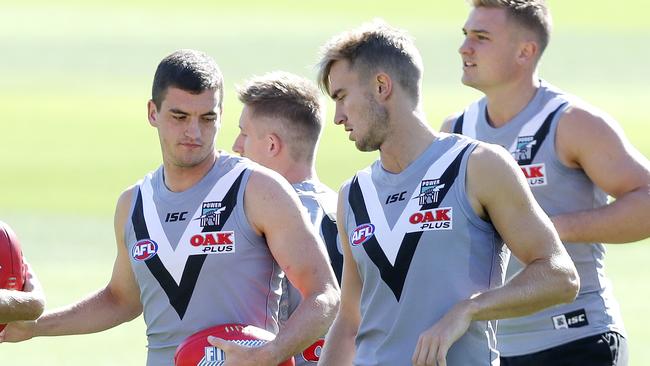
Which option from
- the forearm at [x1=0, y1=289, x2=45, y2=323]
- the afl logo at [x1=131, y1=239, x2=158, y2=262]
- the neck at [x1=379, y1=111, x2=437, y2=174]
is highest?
the neck at [x1=379, y1=111, x2=437, y2=174]

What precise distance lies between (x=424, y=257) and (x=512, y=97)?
5.71 feet

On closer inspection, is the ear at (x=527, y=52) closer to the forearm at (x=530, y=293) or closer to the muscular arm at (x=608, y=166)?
the muscular arm at (x=608, y=166)

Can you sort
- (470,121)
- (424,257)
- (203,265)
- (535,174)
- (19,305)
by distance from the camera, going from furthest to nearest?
1. (470,121)
2. (535,174)
3. (203,265)
4. (19,305)
5. (424,257)

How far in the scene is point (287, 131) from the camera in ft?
22.7

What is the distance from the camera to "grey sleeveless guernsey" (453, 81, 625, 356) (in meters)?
6.32

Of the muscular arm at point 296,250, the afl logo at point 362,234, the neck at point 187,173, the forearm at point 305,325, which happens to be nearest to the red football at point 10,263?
the neck at point 187,173

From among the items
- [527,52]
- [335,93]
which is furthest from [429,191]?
[527,52]

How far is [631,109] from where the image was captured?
1297 inches

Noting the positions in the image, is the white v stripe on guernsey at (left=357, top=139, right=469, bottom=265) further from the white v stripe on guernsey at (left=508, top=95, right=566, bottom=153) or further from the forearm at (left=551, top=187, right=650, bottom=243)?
the white v stripe on guernsey at (left=508, top=95, right=566, bottom=153)

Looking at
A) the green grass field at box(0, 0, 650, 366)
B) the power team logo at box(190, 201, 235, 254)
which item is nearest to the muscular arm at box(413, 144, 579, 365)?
the power team logo at box(190, 201, 235, 254)

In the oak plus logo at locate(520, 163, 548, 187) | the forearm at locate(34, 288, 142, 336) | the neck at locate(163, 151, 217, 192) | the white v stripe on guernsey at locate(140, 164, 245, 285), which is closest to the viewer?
the white v stripe on guernsey at locate(140, 164, 245, 285)

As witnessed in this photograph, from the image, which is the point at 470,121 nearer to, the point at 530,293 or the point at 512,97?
the point at 512,97

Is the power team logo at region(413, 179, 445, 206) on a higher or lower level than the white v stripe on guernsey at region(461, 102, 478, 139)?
higher

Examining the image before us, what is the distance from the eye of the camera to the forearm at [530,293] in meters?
4.79
